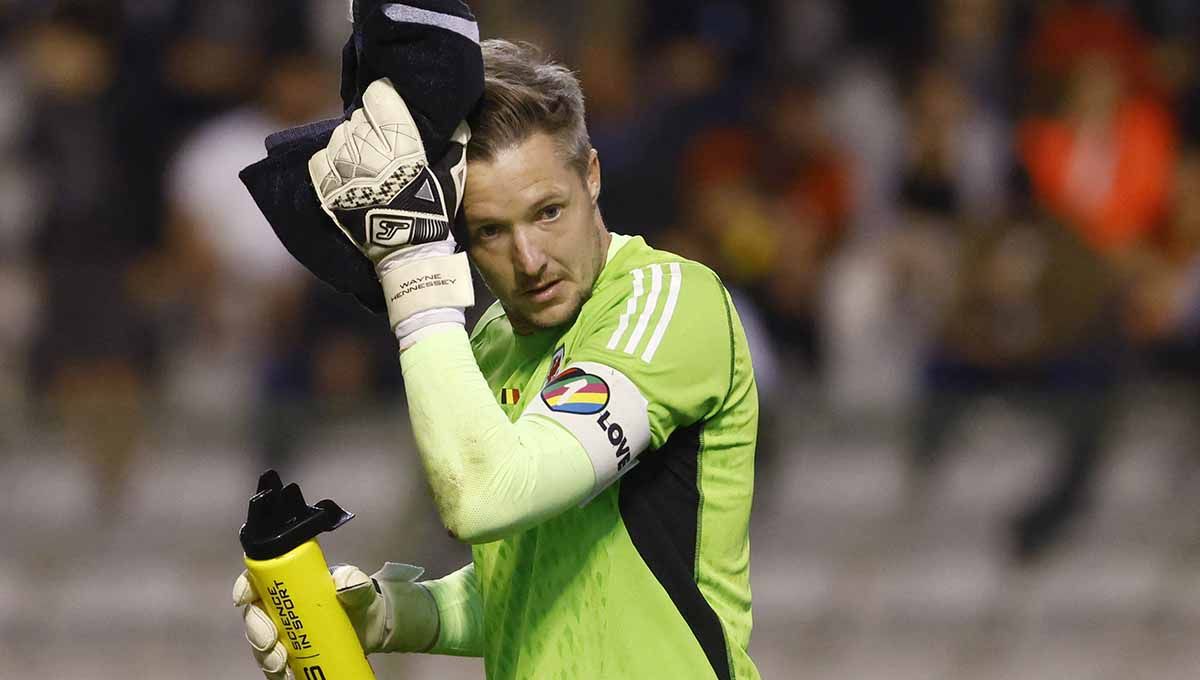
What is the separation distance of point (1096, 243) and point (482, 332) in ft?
18.7

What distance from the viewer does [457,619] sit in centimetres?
358

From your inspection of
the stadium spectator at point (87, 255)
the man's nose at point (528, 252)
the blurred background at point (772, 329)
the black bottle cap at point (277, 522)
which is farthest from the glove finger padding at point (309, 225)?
the stadium spectator at point (87, 255)

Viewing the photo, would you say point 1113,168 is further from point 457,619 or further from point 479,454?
point 479,454

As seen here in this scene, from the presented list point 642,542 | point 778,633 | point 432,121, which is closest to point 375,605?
point 642,542

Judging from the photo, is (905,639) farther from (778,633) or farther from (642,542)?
(642,542)

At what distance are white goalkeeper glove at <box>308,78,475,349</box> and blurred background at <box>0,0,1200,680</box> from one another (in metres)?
4.14

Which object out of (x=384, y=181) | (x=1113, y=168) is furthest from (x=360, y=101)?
(x=1113, y=168)

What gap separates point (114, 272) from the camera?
321 inches

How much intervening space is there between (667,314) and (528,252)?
26 centimetres

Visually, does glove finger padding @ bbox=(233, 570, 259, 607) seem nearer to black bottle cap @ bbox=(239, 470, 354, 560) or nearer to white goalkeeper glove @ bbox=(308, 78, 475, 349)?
black bottle cap @ bbox=(239, 470, 354, 560)

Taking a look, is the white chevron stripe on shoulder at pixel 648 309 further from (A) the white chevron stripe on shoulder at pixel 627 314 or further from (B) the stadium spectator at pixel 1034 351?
(B) the stadium spectator at pixel 1034 351

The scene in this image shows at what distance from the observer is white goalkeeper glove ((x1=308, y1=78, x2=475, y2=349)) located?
2.95 metres

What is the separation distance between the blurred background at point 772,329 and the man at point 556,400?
3847 millimetres

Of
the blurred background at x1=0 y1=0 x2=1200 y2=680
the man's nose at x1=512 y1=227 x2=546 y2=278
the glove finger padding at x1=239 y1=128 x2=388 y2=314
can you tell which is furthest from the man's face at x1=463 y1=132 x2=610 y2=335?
the blurred background at x1=0 y1=0 x2=1200 y2=680
